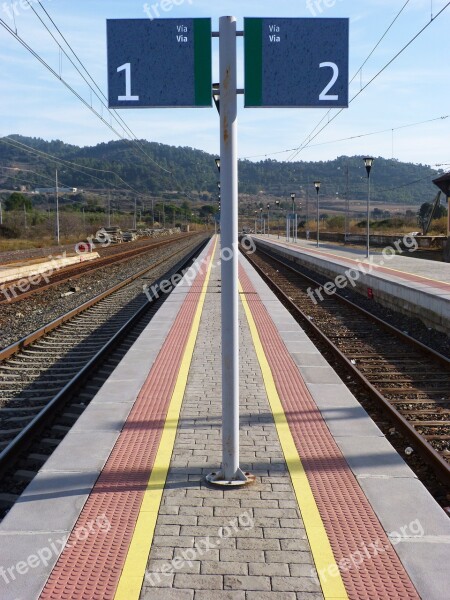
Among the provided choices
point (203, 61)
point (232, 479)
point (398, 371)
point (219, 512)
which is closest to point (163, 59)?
point (203, 61)

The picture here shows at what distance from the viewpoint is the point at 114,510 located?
Result: 14.8ft

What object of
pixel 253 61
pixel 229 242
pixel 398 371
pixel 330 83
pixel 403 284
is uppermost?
pixel 253 61

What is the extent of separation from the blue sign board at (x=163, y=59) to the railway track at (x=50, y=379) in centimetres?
332

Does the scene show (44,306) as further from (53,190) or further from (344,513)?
(53,190)

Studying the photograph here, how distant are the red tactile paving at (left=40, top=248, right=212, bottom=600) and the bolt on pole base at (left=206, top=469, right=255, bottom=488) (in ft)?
1.62

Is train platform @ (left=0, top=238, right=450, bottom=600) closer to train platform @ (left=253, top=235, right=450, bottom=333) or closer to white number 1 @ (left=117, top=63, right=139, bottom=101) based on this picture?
white number 1 @ (left=117, top=63, right=139, bottom=101)

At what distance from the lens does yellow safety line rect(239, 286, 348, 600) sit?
3.65 meters

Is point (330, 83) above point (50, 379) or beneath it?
above

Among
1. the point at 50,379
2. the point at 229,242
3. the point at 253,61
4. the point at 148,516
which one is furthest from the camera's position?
the point at 50,379

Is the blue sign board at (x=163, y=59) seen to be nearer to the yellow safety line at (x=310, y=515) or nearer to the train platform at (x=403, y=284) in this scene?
the yellow safety line at (x=310, y=515)

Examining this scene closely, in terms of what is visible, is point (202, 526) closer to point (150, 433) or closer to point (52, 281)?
point (150, 433)

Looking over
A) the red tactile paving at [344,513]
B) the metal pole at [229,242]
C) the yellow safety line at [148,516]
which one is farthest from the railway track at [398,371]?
the yellow safety line at [148,516]

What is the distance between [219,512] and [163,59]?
3.26m

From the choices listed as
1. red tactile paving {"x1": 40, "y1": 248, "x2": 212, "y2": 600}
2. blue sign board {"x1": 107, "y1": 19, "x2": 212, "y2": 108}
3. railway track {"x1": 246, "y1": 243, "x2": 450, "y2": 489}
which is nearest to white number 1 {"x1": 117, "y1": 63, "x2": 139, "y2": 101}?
blue sign board {"x1": 107, "y1": 19, "x2": 212, "y2": 108}
